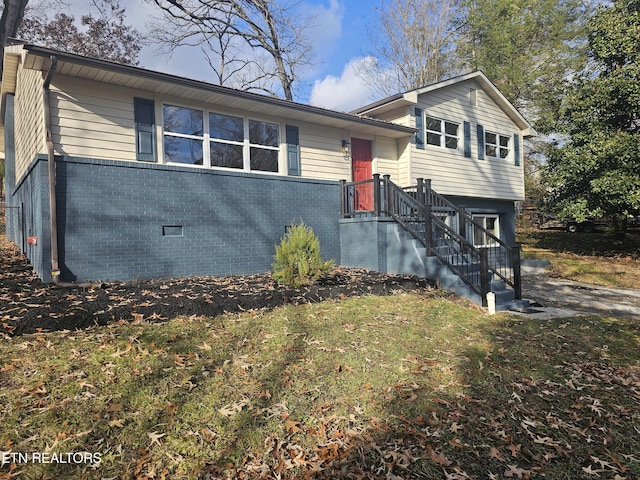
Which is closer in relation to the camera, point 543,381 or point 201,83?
point 543,381

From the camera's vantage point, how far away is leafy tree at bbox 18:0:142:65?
69.8ft

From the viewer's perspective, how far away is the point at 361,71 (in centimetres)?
2483

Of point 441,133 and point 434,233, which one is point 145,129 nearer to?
point 434,233

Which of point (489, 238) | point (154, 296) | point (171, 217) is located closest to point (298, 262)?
point (154, 296)

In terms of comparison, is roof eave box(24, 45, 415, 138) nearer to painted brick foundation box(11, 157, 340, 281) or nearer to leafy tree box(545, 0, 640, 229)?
painted brick foundation box(11, 157, 340, 281)

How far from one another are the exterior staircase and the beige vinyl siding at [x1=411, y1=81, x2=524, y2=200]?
3002 mm

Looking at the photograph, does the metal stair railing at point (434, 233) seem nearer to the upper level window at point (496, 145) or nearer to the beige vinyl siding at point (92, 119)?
the beige vinyl siding at point (92, 119)

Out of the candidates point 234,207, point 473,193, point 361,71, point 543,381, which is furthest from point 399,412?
point 361,71

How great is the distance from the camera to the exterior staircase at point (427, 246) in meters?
7.40

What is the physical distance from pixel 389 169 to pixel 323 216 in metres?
3.46

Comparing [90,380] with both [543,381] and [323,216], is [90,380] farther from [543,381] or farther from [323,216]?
[323,216]

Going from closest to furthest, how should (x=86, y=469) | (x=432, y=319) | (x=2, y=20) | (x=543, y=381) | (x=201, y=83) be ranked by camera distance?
(x=86, y=469) < (x=543, y=381) < (x=432, y=319) < (x=201, y=83) < (x=2, y=20)

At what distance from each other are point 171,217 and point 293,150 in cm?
344

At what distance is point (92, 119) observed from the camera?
6.96 metres
